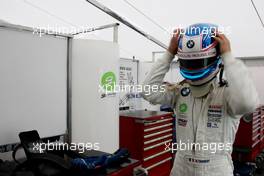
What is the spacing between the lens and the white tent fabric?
192cm

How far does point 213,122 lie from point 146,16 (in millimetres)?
2099

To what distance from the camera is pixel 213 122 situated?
0.94 m

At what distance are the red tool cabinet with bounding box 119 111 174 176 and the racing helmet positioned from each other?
0.90 m

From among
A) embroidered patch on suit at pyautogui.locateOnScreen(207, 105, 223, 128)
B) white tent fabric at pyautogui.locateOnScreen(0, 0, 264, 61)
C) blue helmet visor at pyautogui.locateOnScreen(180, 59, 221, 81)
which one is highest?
white tent fabric at pyautogui.locateOnScreen(0, 0, 264, 61)

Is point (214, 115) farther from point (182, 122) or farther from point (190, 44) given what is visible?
point (190, 44)

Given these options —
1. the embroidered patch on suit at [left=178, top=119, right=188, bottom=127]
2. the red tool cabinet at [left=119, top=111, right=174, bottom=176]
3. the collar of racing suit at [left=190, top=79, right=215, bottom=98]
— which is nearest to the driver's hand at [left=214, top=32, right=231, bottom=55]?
the collar of racing suit at [left=190, top=79, right=215, bottom=98]

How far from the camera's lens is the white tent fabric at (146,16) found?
1.92 m

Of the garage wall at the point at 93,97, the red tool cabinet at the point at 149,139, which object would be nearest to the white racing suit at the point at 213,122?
the garage wall at the point at 93,97

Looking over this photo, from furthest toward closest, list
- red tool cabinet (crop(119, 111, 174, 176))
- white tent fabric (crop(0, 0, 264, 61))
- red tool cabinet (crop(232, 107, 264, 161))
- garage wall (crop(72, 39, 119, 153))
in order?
1. red tool cabinet (crop(232, 107, 264, 161))
2. white tent fabric (crop(0, 0, 264, 61))
3. red tool cabinet (crop(119, 111, 174, 176))
4. garage wall (crop(72, 39, 119, 153))

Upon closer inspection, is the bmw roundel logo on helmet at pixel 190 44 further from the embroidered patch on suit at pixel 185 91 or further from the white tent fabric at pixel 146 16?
the white tent fabric at pixel 146 16

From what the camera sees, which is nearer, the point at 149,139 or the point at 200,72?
the point at 200,72

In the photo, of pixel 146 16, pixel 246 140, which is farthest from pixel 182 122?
pixel 146 16

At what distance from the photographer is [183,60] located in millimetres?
945

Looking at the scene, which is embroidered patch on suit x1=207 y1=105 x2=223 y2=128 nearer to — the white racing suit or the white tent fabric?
the white racing suit
